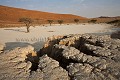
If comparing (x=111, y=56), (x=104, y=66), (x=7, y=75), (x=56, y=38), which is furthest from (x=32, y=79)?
(x=56, y=38)

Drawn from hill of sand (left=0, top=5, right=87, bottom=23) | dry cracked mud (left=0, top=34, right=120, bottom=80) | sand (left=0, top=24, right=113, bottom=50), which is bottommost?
sand (left=0, top=24, right=113, bottom=50)

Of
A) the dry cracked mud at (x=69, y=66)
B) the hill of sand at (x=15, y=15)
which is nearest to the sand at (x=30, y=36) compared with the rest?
the dry cracked mud at (x=69, y=66)

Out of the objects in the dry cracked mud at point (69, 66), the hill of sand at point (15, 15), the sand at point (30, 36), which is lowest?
the sand at point (30, 36)

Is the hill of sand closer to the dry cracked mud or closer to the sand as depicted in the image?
the sand

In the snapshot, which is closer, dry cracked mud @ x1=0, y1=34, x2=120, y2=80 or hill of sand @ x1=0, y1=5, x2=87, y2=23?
dry cracked mud @ x1=0, y1=34, x2=120, y2=80

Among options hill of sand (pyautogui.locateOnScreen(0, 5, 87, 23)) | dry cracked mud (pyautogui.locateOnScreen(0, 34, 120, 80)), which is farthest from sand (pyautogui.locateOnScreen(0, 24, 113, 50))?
hill of sand (pyautogui.locateOnScreen(0, 5, 87, 23))

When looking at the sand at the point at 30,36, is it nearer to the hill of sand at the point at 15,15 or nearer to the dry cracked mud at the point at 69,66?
the dry cracked mud at the point at 69,66

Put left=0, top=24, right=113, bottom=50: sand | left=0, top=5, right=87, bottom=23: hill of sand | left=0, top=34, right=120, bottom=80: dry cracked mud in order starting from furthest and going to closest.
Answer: left=0, top=5, right=87, bottom=23: hill of sand
left=0, top=24, right=113, bottom=50: sand
left=0, top=34, right=120, bottom=80: dry cracked mud

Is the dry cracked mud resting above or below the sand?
above

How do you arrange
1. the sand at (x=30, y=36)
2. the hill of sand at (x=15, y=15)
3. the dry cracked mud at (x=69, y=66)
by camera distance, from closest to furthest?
the dry cracked mud at (x=69, y=66) < the sand at (x=30, y=36) < the hill of sand at (x=15, y=15)

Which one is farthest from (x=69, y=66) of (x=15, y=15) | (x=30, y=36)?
(x=15, y=15)

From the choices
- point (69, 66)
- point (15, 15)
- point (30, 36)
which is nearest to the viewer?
point (69, 66)

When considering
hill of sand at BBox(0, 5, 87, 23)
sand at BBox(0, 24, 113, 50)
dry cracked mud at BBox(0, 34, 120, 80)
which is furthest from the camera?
hill of sand at BBox(0, 5, 87, 23)

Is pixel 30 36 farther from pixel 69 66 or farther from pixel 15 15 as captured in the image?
pixel 15 15
